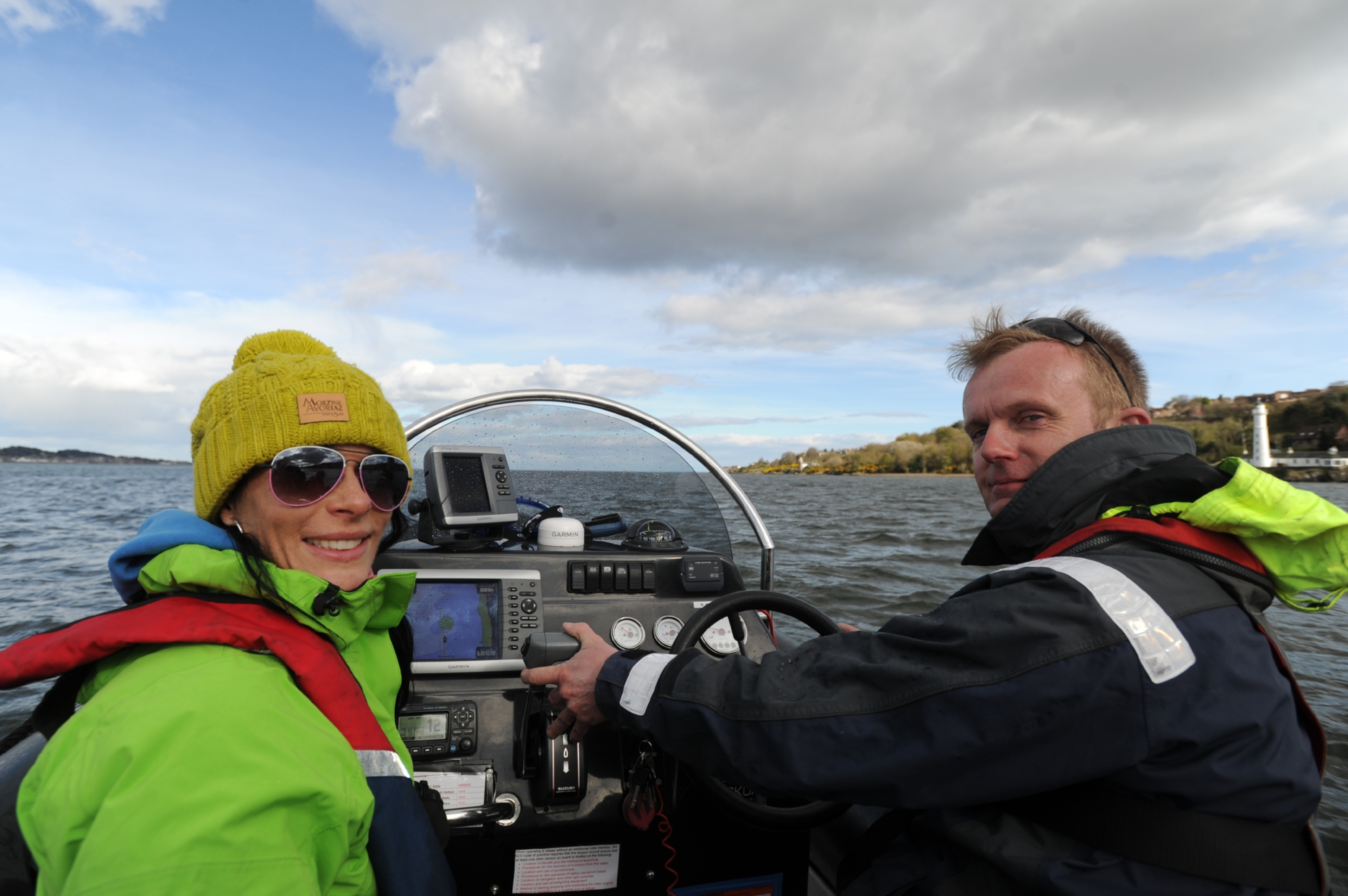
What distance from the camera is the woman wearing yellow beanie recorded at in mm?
771

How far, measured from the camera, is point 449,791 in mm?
1727

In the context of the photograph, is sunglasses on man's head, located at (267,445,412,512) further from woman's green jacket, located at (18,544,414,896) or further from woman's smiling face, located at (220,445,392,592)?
woman's green jacket, located at (18,544,414,896)

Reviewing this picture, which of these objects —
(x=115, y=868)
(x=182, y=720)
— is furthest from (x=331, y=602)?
(x=115, y=868)

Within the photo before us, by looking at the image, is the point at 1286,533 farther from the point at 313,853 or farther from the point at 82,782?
the point at 82,782

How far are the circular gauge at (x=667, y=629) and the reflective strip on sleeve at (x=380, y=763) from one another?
1.16 m

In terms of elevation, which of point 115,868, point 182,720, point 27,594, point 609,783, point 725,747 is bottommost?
point 27,594

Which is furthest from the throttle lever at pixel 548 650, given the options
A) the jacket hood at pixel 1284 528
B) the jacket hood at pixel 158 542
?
the jacket hood at pixel 1284 528

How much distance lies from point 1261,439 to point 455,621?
57.5 metres

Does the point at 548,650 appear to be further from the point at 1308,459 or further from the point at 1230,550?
the point at 1308,459

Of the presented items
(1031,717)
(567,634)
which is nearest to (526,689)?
(567,634)

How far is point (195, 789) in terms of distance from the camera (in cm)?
78

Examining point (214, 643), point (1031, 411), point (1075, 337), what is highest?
point (1075, 337)

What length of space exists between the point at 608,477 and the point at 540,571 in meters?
0.60

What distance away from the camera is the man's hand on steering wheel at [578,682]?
151cm
